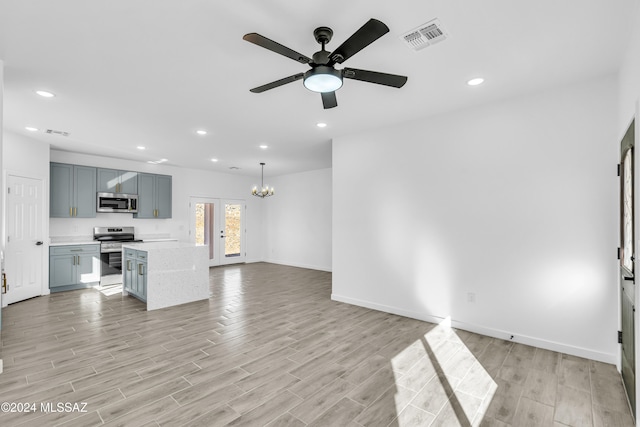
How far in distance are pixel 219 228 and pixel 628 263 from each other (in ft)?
28.9

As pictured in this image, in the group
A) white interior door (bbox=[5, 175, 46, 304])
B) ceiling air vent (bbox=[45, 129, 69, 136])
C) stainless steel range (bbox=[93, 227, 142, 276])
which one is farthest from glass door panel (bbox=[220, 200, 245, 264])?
ceiling air vent (bbox=[45, 129, 69, 136])

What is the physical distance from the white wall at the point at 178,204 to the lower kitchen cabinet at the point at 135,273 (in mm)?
2020

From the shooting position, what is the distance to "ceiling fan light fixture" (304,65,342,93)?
2.25 metres

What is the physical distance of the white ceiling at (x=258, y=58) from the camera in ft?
7.09

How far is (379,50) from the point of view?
2662mm

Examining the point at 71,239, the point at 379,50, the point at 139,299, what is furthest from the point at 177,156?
the point at 379,50

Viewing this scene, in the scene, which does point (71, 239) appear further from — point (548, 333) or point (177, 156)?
point (548, 333)

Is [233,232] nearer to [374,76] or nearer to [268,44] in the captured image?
[374,76]

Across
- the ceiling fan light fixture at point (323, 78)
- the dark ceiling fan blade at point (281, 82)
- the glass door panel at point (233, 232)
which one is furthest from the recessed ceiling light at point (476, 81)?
the glass door panel at point (233, 232)

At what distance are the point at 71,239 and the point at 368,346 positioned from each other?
6.70 meters

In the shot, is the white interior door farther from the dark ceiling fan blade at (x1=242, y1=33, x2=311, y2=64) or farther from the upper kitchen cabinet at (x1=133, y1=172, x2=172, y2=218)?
the dark ceiling fan blade at (x1=242, y1=33, x2=311, y2=64)

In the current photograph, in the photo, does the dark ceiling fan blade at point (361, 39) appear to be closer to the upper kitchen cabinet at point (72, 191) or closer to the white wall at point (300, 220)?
the white wall at point (300, 220)

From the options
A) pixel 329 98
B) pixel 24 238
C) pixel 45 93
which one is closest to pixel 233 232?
pixel 24 238

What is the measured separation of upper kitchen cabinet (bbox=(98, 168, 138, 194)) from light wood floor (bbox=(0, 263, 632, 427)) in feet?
10.3
